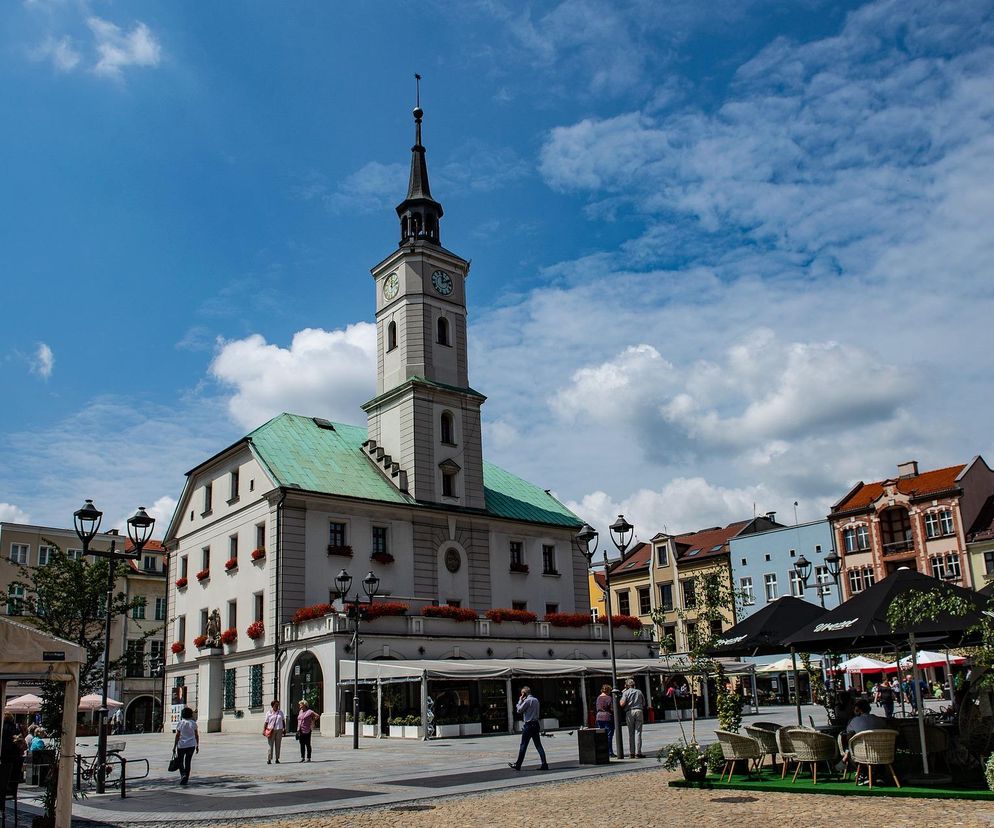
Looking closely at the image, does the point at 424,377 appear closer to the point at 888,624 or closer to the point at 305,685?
the point at 305,685

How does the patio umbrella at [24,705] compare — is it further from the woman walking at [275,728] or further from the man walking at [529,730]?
the man walking at [529,730]

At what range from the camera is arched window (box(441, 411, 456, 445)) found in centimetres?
4956

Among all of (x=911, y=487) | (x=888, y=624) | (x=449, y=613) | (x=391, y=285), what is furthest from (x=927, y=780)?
(x=911, y=487)

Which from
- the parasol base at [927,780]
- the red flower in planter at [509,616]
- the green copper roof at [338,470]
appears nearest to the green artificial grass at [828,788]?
the parasol base at [927,780]

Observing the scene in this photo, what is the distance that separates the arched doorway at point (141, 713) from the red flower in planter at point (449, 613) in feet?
109

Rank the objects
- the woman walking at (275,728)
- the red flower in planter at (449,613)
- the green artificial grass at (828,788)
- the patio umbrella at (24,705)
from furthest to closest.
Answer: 1. the red flower in planter at (449,613)
2. the patio umbrella at (24,705)
3. the woman walking at (275,728)
4. the green artificial grass at (828,788)

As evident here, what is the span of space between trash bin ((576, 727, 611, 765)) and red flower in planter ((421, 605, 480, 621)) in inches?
786

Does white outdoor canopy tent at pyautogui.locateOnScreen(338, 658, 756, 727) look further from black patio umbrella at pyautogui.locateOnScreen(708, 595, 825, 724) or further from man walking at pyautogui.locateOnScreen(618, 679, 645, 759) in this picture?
black patio umbrella at pyautogui.locateOnScreen(708, 595, 825, 724)

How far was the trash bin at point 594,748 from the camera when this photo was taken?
21234 millimetres

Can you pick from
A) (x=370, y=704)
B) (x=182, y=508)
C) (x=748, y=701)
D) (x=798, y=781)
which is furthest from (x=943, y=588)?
(x=182, y=508)

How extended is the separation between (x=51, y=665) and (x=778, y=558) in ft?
196

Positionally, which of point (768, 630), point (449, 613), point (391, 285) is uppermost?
point (391, 285)

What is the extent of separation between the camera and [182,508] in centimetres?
5144

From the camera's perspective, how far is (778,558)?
66.1 meters
